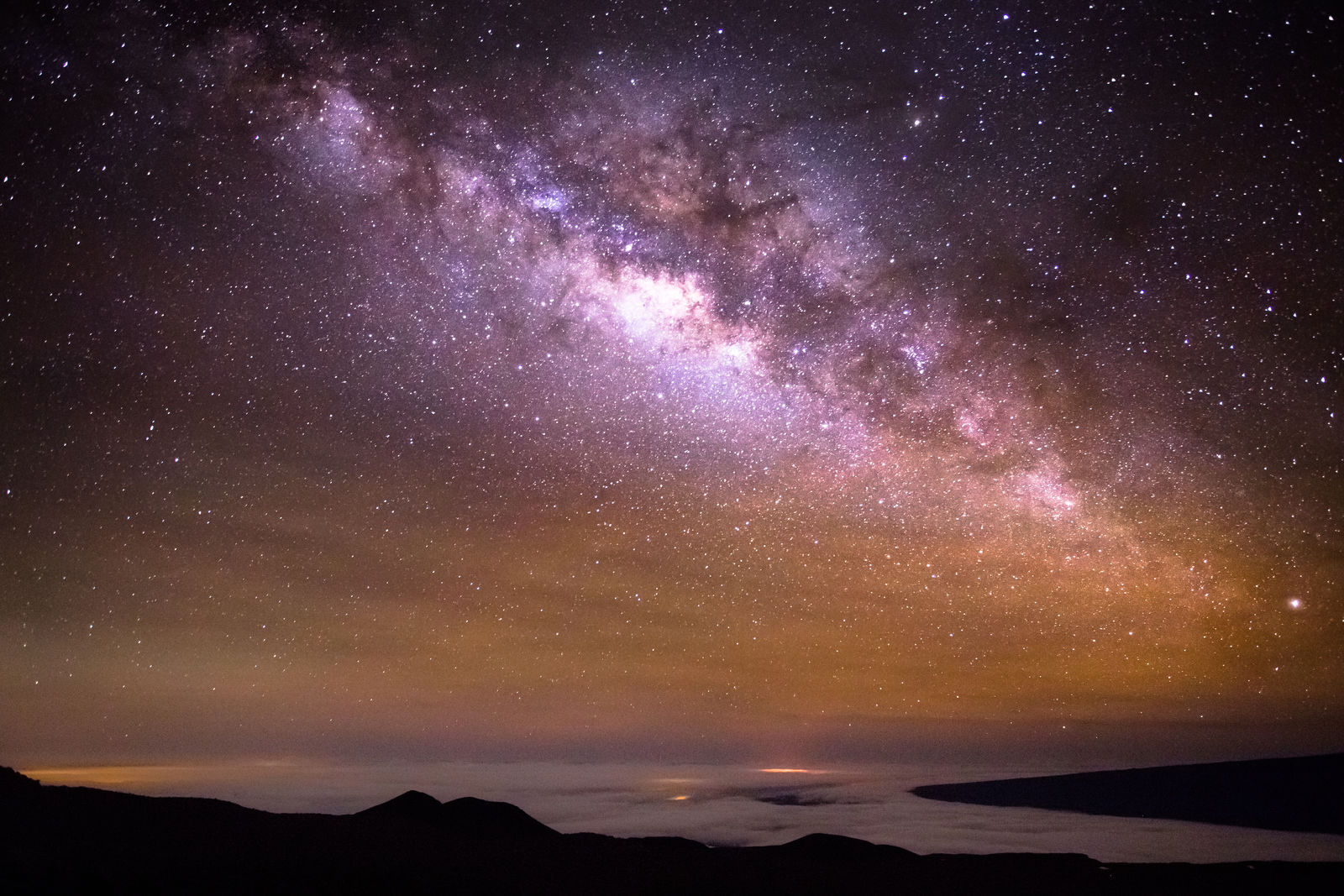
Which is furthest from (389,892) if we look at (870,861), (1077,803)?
(1077,803)

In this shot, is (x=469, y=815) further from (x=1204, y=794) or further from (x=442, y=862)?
(x=1204, y=794)

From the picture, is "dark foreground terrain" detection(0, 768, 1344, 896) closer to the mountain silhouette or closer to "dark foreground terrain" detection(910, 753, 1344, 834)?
the mountain silhouette

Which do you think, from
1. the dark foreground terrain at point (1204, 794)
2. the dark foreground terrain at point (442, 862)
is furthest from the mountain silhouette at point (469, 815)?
the dark foreground terrain at point (1204, 794)

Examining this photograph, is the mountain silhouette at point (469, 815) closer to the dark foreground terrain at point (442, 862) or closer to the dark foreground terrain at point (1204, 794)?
the dark foreground terrain at point (442, 862)

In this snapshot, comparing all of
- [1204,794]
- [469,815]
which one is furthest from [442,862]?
[1204,794]

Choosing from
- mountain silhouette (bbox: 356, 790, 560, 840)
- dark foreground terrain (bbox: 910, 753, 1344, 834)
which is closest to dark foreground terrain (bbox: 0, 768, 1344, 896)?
mountain silhouette (bbox: 356, 790, 560, 840)

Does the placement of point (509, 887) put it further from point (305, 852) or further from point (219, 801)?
point (219, 801)

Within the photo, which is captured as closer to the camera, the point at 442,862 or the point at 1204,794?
the point at 442,862
